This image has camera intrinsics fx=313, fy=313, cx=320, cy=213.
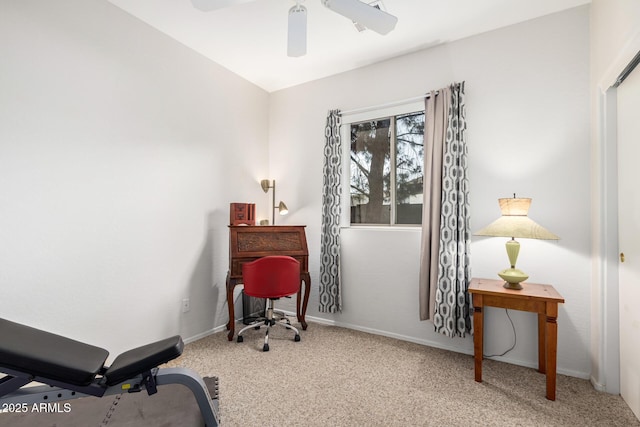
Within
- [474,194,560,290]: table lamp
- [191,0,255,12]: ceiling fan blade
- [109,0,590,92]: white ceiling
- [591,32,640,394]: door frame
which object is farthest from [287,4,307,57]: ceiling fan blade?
[591,32,640,394]: door frame

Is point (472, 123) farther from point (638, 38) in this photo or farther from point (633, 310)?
point (633, 310)

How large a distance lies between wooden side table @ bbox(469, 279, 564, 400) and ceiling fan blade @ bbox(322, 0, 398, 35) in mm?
1848

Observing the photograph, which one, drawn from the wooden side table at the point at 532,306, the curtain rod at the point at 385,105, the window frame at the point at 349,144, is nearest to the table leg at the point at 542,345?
the wooden side table at the point at 532,306

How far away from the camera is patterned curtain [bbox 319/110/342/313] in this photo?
10.9ft

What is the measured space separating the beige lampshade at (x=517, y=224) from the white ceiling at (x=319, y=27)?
1482 mm

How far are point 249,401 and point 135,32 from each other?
2896mm

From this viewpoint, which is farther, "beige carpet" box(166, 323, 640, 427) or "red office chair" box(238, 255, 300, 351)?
"red office chair" box(238, 255, 300, 351)

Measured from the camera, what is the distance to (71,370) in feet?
4.12

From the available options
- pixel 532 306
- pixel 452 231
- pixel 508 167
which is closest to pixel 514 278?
pixel 532 306

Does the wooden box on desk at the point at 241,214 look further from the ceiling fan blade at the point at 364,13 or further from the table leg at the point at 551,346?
the table leg at the point at 551,346

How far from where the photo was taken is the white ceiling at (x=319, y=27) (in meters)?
2.34

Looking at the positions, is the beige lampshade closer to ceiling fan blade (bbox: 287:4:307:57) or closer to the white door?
the white door

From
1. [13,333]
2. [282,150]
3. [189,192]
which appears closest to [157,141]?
[189,192]

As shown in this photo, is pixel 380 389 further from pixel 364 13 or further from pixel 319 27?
pixel 319 27
